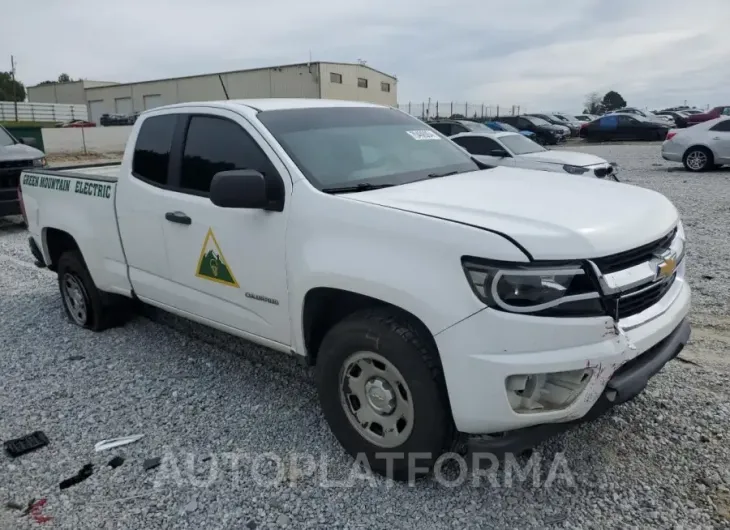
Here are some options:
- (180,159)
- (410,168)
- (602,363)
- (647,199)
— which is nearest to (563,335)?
(602,363)

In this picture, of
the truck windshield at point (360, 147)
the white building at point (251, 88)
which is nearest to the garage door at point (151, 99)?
the white building at point (251, 88)

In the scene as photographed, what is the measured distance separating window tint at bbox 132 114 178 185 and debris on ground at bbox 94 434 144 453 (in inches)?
65.1

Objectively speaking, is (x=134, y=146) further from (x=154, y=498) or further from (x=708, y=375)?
(x=708, y=375)

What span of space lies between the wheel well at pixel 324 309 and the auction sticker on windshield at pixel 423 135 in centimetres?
148

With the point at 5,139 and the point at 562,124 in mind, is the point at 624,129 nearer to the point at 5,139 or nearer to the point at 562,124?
the point at 562,124

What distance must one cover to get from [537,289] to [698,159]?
16023 millimetres

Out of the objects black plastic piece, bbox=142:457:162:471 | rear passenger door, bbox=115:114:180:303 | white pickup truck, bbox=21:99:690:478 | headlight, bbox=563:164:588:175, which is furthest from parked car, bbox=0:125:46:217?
headlight, bbox=563:164:588:175

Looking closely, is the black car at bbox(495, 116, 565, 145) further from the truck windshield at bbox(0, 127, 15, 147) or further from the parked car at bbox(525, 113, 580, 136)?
the truck windshield at bbox(0, 127, 15, 147)

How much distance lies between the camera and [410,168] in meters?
3.72

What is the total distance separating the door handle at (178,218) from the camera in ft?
12.6

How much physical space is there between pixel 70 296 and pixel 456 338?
4.24 meters

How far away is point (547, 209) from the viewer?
278cm

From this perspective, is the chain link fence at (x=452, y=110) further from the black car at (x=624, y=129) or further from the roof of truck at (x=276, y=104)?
the roof of truck at (x=276, y=104)

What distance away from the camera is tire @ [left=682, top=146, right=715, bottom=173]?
15.9 m
